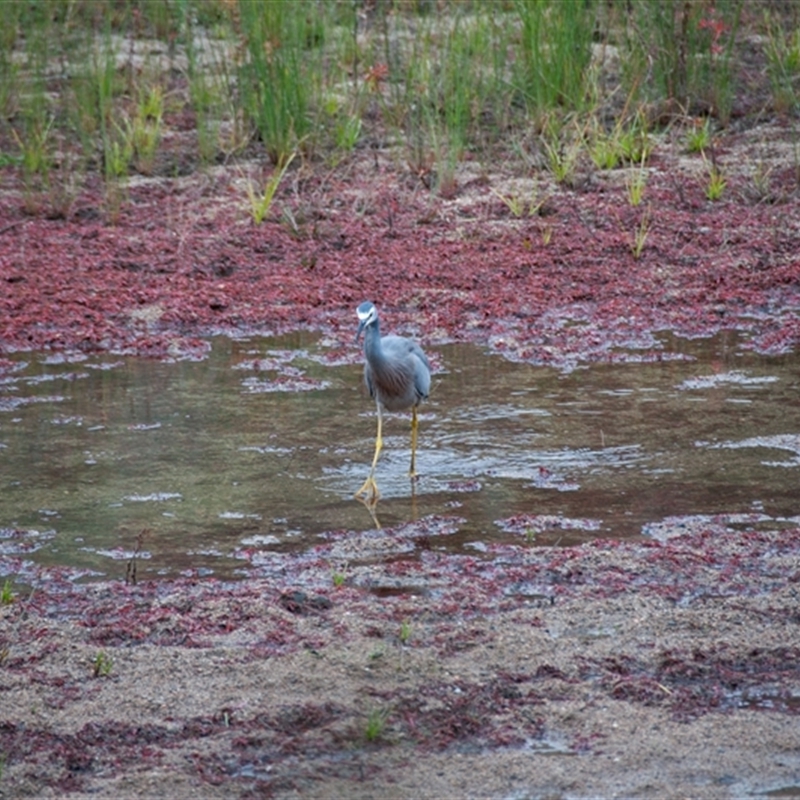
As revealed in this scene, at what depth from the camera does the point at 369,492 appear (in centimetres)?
668

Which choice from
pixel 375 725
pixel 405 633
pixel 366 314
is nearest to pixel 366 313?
pixel 366 314

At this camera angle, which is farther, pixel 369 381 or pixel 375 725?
pixel 369 381

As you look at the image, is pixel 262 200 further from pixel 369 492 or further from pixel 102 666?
pixel 102 666

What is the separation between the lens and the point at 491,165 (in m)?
12.4

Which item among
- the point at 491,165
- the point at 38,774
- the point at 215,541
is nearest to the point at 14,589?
the point at 215,541

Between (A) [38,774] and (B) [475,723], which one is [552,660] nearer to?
(B) [475,723]

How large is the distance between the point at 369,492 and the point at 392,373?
1.96 ft

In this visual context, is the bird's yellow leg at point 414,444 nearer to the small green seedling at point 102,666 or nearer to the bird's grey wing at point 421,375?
the bird's grey wing at point 421,375

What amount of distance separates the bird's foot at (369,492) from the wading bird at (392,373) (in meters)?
0.08

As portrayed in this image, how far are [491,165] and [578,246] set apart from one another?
191 centimetres

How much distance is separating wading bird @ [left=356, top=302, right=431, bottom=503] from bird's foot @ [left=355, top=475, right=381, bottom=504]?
0.08 m

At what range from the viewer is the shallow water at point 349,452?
20.0 feet

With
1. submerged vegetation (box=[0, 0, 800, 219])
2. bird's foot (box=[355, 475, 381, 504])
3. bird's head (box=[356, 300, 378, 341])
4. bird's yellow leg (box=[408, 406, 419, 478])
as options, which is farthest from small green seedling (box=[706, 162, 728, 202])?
bird's foot (box=[355, 475, 381, 504])

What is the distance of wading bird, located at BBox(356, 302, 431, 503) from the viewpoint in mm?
6938
